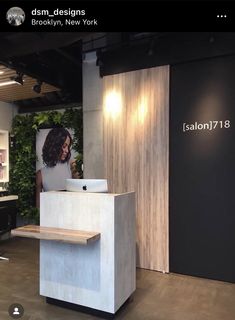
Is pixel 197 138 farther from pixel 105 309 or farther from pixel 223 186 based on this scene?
pixel 105 309

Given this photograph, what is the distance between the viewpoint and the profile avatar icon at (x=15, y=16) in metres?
2.19

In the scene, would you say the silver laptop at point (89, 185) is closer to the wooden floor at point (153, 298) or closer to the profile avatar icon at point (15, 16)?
the wooden floor at point (153, 298)

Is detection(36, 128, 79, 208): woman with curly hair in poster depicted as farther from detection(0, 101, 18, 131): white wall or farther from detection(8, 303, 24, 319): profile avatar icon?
detection(8, 303, 24, 319): profile avatar icon

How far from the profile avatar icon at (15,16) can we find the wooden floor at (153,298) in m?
2.73

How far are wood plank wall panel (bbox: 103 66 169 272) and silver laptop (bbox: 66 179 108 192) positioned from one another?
3.95ft

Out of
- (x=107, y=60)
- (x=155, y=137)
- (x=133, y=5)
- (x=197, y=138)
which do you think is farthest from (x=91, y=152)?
(x=133, y=5)

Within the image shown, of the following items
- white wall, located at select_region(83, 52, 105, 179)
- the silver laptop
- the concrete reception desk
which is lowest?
the concrete reception desk

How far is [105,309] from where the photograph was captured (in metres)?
2.65

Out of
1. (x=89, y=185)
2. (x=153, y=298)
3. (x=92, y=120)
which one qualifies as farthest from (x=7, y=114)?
(x=153, y=298)

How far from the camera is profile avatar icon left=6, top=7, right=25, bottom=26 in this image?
219cm

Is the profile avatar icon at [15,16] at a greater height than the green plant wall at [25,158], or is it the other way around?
the profile avatar icon at [15,16]

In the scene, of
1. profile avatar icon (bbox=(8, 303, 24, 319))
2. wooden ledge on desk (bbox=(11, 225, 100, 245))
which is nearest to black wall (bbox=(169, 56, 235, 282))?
wooden ledge on desk (bbox=(11, 225, 100, 245))

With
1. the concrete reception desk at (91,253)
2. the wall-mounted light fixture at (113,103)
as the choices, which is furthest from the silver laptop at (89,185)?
the wall-mounted light fixture at (113,103)

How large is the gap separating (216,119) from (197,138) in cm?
35
